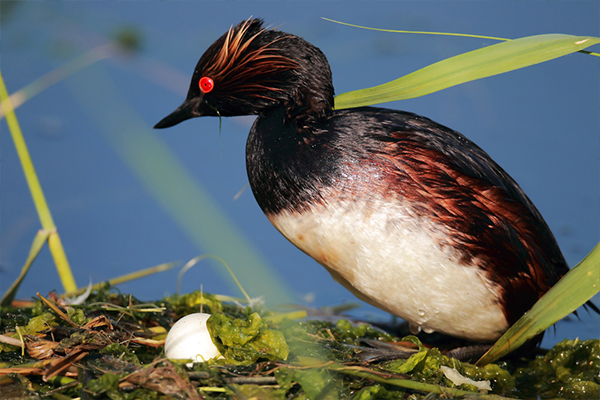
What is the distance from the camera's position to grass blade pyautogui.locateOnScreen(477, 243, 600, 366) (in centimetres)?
150

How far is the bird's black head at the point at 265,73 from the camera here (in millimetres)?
1877

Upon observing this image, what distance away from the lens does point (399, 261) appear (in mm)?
1704

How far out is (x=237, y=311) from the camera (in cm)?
236

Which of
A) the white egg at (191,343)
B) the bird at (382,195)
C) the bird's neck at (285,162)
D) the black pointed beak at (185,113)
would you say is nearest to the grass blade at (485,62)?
the bird at (382,195)

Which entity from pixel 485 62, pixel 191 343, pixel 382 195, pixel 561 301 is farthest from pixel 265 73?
pixel 561 301

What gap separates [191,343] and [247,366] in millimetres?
195

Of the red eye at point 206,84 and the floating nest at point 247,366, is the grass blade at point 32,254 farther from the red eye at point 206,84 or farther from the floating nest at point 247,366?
the red eye at point 206,84

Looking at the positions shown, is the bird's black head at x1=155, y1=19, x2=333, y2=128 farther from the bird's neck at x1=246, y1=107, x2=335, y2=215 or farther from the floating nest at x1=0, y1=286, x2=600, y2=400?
the floating nest at x1=0, y1=286, x2=600, y2=400

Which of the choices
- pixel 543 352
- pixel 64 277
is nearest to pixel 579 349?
pixel 543 352

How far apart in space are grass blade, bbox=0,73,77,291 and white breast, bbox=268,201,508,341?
101cm

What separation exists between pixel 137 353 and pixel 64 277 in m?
0.76

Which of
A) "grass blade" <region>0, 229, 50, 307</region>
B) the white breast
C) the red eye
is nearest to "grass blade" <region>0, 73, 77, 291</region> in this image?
"grass blade" <region>0, 229, 50, 307</region>

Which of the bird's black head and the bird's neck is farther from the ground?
the bird's black head

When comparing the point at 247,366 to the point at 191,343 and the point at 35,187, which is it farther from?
the point at 35,187
